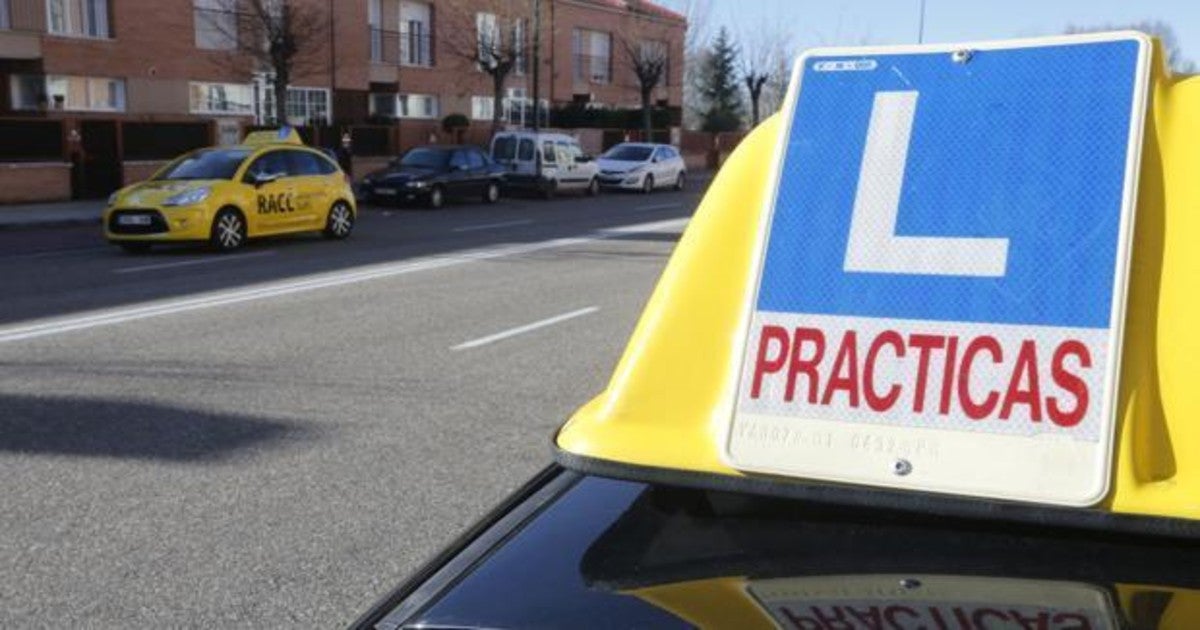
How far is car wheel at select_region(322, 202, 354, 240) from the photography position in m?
18.7

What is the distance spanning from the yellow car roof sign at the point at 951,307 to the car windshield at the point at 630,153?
112 feet

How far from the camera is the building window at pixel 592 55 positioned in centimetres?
5172

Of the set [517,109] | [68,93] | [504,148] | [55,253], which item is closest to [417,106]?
[517,109]

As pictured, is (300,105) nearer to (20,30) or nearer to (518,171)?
(518,171)

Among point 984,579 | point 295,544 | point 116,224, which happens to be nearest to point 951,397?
point 984,579

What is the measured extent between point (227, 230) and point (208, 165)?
1254 mm

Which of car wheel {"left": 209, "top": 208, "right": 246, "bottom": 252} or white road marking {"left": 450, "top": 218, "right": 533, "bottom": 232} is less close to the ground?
car wheel {"left": 209, "top": 208, "right": 246, "bottom": 252}

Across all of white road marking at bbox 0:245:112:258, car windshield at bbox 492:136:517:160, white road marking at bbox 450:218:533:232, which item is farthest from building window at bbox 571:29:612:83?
white road marking at bbox 0:245:112:258

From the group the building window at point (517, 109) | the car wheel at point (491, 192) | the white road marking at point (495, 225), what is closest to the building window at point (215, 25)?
the car wheel at point (491, 192)

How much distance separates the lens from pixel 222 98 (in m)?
34.9

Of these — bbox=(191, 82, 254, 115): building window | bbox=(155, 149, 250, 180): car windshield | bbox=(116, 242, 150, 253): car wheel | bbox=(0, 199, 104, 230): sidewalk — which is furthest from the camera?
bbox=(191, 82, 254, 115): building window

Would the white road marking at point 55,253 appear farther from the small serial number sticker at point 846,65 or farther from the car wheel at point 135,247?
the small serial number sticker at point 846,65

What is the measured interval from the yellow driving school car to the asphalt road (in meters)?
1.46

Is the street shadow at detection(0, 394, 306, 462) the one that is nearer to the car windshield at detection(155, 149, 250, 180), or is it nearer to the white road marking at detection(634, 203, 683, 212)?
the car windshield at detection(155, 149, 250, 180)
